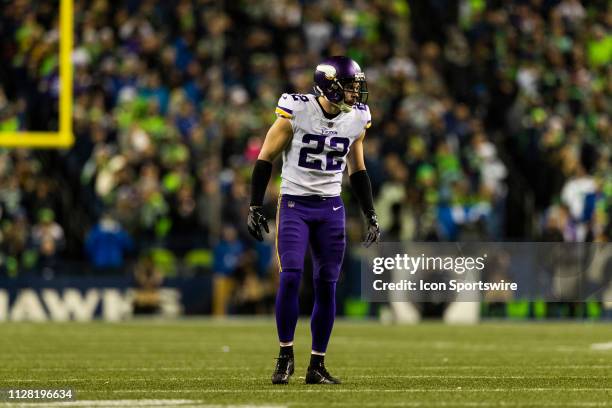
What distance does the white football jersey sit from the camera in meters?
9.27

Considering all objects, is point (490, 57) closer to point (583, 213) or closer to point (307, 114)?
point (583, 213)

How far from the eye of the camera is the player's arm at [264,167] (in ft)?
30.4

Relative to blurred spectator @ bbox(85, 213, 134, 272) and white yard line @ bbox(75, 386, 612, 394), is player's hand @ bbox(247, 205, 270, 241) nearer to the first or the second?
white yard line @ bbox(75, 386, 612, 394)

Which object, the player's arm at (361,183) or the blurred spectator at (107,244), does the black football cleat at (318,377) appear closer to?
the player's arm at (361,183)

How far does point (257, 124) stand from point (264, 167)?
1249 centimetres

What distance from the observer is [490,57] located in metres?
24.2

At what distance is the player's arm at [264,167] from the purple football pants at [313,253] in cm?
13

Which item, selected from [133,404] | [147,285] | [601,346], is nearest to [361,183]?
[133,404]

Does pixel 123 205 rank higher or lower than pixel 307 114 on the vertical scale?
lower

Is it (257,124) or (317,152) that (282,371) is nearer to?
(317,152)

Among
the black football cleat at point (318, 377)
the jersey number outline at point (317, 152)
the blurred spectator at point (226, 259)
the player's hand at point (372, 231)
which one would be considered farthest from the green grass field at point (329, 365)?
the blurred spectator at point (226, 259)

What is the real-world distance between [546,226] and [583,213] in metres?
0.54

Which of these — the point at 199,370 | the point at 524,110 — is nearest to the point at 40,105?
the point at 524,110

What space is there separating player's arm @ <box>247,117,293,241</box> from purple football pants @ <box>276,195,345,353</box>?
5.1 inches
